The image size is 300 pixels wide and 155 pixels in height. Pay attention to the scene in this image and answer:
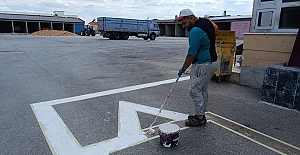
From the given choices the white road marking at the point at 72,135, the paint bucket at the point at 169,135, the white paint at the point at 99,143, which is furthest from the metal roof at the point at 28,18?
the paint bucket at the point at 169,135

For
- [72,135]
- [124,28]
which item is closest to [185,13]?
[72,135]

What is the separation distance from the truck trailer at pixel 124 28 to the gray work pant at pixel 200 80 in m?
25.7

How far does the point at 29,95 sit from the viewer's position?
5121 millimetres

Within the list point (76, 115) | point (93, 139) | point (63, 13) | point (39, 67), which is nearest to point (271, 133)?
point (93, 139)

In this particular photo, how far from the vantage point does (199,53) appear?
3.23m

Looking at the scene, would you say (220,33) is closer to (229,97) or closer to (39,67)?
(229,97)

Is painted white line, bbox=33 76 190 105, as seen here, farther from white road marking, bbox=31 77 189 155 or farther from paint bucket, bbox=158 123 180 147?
paint bucket, bbox=158 123 180 147

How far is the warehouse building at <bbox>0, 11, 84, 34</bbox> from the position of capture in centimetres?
5059

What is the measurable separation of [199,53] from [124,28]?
26814mm

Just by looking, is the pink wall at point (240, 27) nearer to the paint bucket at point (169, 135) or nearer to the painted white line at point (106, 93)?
the painted white line at point (106, 93)

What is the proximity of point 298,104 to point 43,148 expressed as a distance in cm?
468

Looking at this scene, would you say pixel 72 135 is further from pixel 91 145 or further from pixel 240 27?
pixel 240 27

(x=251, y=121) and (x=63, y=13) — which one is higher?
(x=63, y=13)

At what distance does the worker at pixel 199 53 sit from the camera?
3098 millimetres
